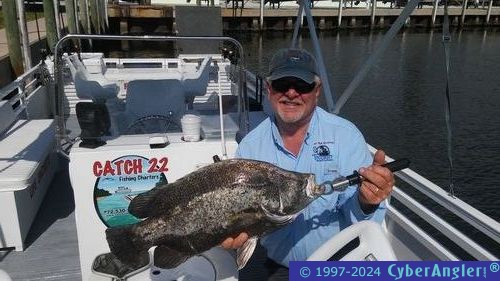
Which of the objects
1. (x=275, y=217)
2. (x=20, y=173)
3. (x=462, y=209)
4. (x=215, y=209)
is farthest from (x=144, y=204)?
(x=20, y=173)

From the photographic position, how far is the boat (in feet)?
9.64

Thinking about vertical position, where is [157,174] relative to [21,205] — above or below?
above

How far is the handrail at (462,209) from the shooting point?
8.22ft

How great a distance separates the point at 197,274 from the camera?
2943mm

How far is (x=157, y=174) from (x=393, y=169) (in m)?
1.69

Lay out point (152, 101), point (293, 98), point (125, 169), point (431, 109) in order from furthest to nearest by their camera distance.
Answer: point (431, 109), point (152, 101), point (125, 169), point (293, 98)

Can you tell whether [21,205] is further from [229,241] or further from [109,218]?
[229,241]

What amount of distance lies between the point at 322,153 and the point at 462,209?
1.03m

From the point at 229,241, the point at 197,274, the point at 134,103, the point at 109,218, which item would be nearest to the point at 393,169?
the point at 229,241

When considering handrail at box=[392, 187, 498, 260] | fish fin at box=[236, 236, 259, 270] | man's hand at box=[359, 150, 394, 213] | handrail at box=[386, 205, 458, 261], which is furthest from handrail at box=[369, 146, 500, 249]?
fish fin at box=[236, 236, 259, 270]

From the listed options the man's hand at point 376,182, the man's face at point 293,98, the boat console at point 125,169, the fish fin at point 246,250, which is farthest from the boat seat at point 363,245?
the boat console at point 125,169

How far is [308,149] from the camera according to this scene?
2.42 meters

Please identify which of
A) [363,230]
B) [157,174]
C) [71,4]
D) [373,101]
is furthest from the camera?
[373,101]

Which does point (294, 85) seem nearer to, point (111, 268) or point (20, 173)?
point (111, 268)
